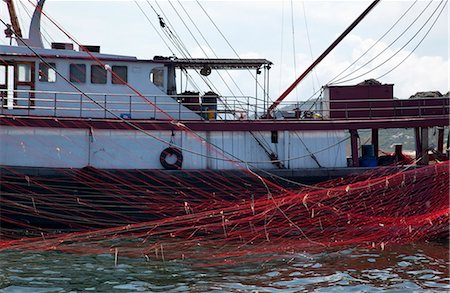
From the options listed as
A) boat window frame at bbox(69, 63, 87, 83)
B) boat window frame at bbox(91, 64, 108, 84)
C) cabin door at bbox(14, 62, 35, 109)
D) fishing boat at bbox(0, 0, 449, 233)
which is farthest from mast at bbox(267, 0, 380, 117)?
cabin door at bbox(14, 62, 35, 109)

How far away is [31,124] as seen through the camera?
18.9 metres

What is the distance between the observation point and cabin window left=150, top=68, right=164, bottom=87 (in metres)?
21.8

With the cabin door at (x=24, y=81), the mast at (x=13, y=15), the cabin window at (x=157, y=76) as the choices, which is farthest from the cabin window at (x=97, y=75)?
the mast at (x=13, y=15)

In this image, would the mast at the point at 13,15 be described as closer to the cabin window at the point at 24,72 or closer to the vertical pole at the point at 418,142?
the cabin window at the point at 24,72

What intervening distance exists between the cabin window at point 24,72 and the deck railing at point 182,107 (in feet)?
1.36

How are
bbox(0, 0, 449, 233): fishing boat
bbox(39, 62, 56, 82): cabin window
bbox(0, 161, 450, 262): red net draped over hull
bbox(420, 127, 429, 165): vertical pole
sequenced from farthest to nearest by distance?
bbox(420, 127, 429, 165): vertical pole
bbox(39, 62, 56, 82): cabin window
bbox(0, 0, 449, 233): fishing boat
bbox(0, 161, 450, 262): red net draped over hull

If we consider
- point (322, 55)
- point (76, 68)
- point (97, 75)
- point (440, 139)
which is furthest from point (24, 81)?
point (440, 139)

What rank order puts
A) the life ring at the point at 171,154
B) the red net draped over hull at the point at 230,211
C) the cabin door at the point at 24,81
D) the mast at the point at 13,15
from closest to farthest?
the red net draped over hull at the point at 230,211 → the life ring at the point at 171,154 → the cabin door at the point at 24,81 → the mast at the point at 13,15

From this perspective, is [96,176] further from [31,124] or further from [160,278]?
[160,278]

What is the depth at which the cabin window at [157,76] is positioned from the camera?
21750 mm

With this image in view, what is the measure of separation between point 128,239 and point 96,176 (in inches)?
77.7

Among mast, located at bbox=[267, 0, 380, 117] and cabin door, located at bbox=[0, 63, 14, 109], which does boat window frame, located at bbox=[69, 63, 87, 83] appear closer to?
cabin door, located at bbox=[0, 63, 14, 109]

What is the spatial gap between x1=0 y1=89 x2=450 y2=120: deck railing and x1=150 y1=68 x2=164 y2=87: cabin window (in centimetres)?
60

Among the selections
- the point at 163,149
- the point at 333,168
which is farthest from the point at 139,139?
the point at 333,168
